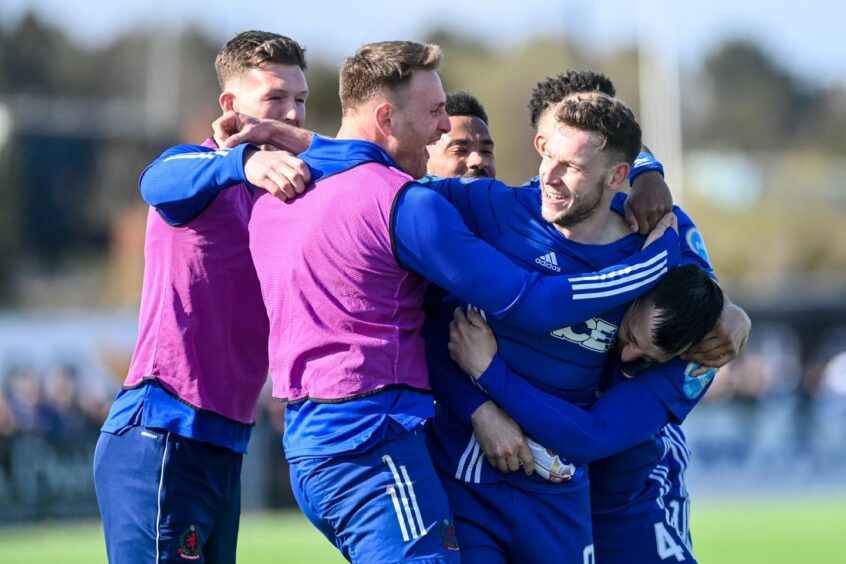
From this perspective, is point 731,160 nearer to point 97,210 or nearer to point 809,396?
point 97,210

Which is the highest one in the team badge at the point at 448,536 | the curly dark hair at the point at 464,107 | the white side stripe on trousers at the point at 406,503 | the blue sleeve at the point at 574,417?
the curly dark hair at the point at 464,107

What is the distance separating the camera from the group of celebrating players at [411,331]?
184 inches

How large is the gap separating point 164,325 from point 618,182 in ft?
6.46

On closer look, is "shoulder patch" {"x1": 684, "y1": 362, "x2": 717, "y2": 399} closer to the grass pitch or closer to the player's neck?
the player's neck

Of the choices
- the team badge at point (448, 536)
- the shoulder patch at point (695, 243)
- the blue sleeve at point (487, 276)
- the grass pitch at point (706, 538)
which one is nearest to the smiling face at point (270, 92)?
the blue sleeve at point (487, 276)

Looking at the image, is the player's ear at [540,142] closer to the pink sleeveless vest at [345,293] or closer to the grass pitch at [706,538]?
the pink sleeveless vest at [345,293]

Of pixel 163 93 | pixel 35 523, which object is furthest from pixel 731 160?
pixel 35 523

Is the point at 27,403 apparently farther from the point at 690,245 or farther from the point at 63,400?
the point at 690,245

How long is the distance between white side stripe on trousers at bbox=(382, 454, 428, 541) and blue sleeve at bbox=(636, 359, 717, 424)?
1069 millimetres

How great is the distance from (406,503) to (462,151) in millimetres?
2053

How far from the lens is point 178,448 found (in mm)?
5504

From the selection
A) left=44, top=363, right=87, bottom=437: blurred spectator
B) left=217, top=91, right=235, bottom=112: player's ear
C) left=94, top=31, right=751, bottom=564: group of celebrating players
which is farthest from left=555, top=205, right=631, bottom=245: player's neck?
left=44, top=363, right=87, bottom=437: blurred spectator

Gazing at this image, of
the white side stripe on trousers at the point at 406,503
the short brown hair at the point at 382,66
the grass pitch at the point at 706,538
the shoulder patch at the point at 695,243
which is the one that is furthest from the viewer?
the grass pitch at the point at 706,538

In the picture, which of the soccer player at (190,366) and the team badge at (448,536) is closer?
the team badge at (448,536)
